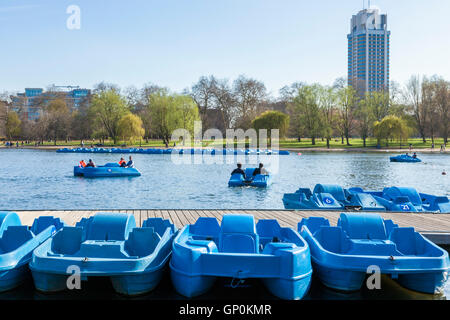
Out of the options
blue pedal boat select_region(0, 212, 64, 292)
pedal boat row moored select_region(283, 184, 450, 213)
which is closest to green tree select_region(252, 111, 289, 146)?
pedal boat row moored select_region(283, 184, 450, 213)

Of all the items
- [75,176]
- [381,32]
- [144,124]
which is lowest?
[75,176]

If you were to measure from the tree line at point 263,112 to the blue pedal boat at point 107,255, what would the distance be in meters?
63.2

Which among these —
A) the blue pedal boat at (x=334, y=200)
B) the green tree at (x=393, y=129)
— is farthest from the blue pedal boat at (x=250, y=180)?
the green tree at (x=393, y=129)

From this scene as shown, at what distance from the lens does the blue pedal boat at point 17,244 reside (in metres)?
7.14

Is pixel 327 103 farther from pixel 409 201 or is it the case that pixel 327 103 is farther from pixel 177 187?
pixel 409 201

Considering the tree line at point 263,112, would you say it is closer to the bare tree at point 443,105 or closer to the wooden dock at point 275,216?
the bare tree at point 443,105

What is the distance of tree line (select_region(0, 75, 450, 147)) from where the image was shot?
72.8 metres

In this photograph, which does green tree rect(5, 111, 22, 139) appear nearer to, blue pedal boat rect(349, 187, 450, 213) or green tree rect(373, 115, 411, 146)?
green tree rect(373, 115, 411, 146)

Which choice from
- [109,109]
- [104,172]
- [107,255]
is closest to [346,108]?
[109,109]

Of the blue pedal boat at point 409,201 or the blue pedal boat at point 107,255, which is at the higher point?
the blue pedal boat at point 107,255

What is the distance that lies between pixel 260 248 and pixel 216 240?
851 millimetres
